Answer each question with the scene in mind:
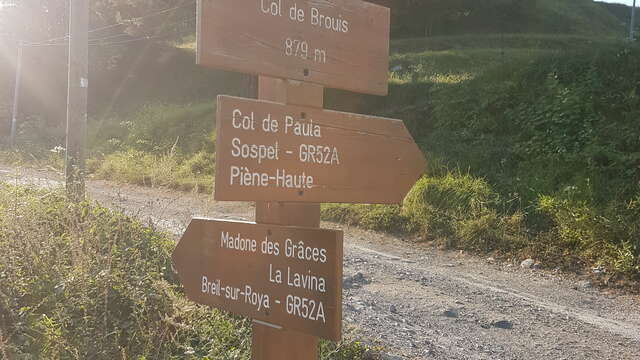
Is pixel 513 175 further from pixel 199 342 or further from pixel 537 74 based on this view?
pixel 199 342

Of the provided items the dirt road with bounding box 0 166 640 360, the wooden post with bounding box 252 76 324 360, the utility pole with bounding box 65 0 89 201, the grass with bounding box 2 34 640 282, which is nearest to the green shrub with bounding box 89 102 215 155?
the grass with bounding box 2 34 640 282

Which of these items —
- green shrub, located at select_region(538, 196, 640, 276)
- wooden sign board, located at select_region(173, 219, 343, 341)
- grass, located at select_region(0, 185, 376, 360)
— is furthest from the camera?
green shrub, located at select_region(538, 196, 640, 276)

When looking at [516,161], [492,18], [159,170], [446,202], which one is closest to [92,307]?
[446,202]

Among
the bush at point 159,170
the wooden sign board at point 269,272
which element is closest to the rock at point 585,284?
the wooden sign board at point 269,272

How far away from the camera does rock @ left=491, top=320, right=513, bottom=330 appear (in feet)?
18.9

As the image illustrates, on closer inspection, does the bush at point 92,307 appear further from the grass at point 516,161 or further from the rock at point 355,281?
the grass at point 516,161

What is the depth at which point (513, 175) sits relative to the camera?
10531 millimetres

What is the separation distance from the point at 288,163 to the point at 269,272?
45cm

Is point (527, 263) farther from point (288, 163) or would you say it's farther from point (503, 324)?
point (288, 163)

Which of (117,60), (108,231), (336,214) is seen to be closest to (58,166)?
(336,214)

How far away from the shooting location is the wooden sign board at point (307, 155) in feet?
7.84

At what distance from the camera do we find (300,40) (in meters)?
2.70

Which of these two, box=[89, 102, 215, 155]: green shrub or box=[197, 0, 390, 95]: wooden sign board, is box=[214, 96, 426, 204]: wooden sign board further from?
box=[89, 102, 215, 155]: green shrub

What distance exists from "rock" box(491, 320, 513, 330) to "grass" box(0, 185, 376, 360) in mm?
1891
